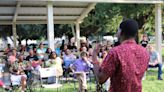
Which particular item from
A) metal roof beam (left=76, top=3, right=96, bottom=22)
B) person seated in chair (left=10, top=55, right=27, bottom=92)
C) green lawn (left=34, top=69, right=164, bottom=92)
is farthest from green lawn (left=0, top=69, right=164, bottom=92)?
metal roof beam (left=76, top=3, right=96, bottom=22)

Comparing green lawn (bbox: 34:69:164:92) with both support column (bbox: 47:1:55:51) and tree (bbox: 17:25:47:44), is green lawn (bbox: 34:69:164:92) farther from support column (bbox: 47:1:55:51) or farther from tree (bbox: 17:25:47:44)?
tree (bbox: 17:25:47:44)

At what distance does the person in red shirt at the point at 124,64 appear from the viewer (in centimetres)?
299

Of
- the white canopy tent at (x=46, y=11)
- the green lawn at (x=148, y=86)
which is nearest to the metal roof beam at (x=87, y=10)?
the white canopy tent at (x=46, y=11)

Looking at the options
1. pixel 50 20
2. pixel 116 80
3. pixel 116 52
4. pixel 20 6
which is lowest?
pixel 116 80

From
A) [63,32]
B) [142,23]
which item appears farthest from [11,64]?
[63,32]

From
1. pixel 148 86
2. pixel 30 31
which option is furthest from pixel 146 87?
pixel 30 31

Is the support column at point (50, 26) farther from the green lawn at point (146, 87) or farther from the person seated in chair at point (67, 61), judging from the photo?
the green lawn at point (146, 87)

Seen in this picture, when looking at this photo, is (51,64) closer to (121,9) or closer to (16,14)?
(16,14)

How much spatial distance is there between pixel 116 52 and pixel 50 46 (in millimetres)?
9901

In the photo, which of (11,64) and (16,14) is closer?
(11,64)

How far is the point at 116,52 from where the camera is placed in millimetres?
3037

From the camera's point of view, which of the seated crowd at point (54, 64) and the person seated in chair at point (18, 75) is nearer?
the person seated in chair at point (18, 75)

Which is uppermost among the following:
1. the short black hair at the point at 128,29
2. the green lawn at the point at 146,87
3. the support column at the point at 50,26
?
the support column at the point at 50,26

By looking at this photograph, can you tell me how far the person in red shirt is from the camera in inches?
118
